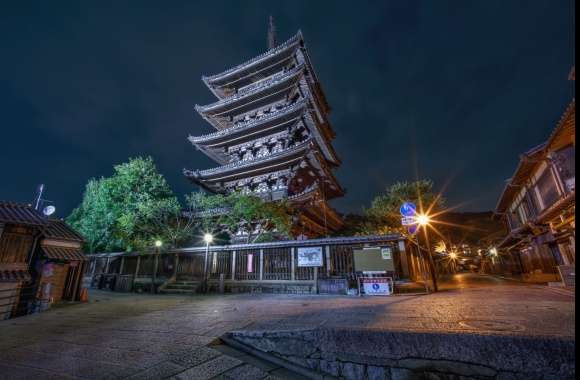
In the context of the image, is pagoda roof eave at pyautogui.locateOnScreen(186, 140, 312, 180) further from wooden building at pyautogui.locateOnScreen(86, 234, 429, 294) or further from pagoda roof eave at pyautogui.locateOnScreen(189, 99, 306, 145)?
wooden building at pyautogui.locateOnScreen(86, 234, 429, 294)

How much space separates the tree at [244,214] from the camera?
613 inches

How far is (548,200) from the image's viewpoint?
1423 cm

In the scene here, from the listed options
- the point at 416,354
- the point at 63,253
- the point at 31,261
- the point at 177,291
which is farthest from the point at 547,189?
the point at 31,261

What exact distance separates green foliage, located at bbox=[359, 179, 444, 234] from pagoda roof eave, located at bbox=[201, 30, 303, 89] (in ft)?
59.9

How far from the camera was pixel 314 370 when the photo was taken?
3.71 metres

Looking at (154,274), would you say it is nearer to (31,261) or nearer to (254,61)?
(31,261)

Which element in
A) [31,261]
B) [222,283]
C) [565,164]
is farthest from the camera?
[222,283]

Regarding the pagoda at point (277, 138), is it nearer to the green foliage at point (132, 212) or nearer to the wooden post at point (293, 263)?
the green foliage at point (132, 212)

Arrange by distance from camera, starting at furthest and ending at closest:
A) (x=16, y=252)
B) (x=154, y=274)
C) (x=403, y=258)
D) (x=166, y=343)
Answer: (x=154, y=274) → (x=403, y=258) → (x=16, y=252) → (x=166, y=343)

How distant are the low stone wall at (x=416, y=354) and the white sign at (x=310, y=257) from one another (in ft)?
27.5

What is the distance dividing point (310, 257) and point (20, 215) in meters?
11.9

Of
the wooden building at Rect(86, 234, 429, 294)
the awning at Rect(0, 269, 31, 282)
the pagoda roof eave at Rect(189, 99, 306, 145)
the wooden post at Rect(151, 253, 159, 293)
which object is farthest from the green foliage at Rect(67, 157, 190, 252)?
the awning at Rect(0, 269, 31, 282)

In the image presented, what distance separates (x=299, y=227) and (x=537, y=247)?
17435 millimetres

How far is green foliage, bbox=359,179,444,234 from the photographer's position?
2411cm
